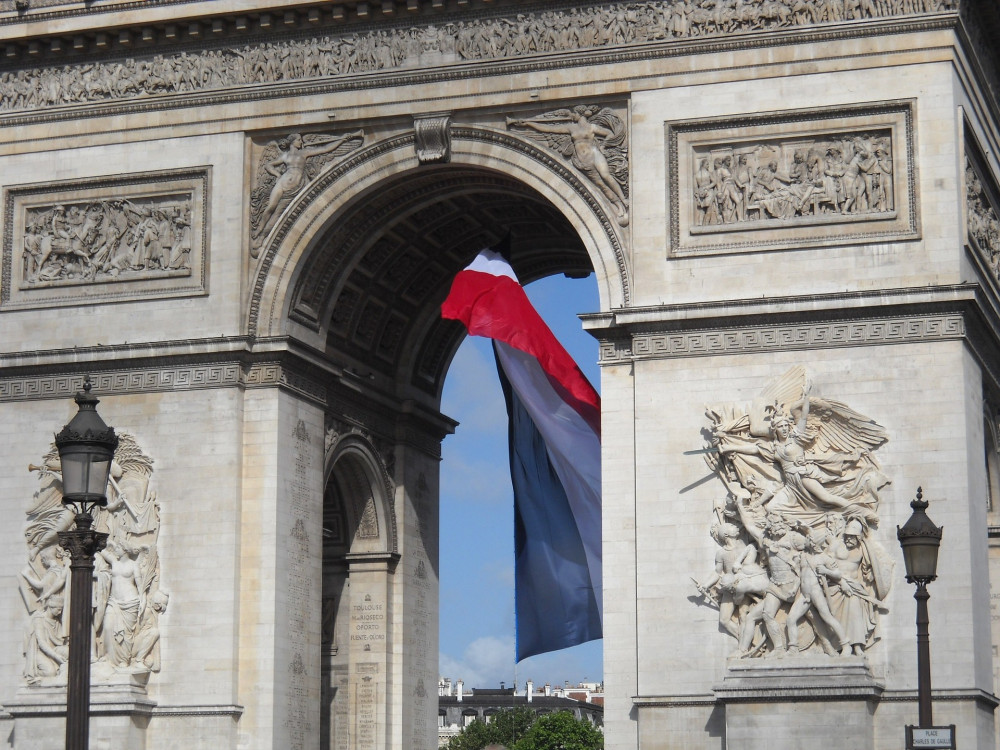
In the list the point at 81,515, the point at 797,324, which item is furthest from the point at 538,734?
the point at 81,515

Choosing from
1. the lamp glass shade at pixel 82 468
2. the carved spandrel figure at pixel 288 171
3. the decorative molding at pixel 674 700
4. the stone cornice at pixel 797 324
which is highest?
the carved spandrel figure at pixel 288 171

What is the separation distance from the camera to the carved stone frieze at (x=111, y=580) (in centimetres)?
2912

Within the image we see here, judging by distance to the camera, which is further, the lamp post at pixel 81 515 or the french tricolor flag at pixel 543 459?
the french tricolor flag at pixel 543 459

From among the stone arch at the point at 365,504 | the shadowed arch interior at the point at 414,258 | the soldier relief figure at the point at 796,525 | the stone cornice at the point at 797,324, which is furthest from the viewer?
the stone arch at the point at 365,504

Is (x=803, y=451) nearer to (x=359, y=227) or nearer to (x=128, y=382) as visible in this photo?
(x=359, y=227)

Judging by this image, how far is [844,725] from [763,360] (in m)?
5.50

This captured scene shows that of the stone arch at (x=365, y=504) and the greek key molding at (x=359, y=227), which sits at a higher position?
the greek key molding at (x=359, y=227)

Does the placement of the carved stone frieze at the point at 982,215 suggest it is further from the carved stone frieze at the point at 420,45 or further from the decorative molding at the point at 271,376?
the decorative molding at the point at 271,376

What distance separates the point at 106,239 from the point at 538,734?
190 ft

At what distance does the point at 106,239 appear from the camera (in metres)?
31.2

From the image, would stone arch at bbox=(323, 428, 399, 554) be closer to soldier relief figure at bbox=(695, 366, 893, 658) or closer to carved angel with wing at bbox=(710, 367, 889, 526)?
soldier relief figure at bbox=(695, 366, 893, 658)

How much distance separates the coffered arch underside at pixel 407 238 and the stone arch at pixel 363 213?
0.02 m

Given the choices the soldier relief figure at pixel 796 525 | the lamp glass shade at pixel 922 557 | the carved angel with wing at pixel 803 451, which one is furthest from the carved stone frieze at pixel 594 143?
the lamp glass shade at pixel 922 557

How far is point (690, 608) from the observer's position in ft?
88.3
